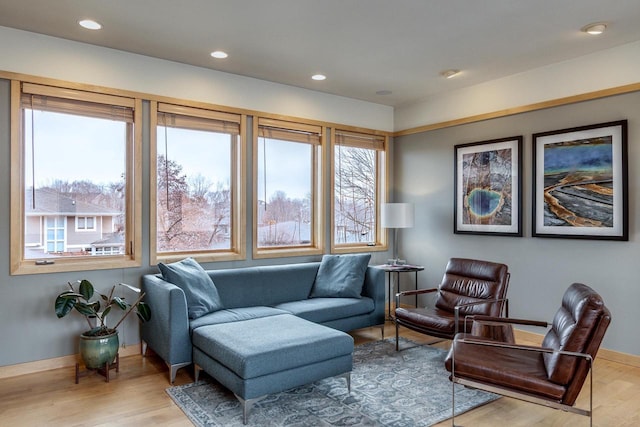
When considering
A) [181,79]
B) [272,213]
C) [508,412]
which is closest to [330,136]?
[272,213]

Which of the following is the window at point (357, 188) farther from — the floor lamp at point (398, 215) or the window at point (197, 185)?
the window at point (197, 185)

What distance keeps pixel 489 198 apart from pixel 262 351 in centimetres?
320

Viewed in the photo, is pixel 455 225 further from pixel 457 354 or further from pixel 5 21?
pixel 5 21

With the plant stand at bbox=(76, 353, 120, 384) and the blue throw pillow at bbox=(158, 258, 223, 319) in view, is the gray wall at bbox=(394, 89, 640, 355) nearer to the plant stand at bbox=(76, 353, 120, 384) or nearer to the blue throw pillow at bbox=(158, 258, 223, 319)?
the blue throw pillow at bbox=(158, 258, 223, 319)

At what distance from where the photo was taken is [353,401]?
2.96 metres

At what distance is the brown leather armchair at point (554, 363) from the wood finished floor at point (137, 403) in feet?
1.27

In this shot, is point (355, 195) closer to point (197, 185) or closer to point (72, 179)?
point (197, 185)

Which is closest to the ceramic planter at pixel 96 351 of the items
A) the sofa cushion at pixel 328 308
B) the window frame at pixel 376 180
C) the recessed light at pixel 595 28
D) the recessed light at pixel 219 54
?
the sofa cushion at pixel 328 308

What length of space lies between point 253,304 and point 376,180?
2585 millimetres

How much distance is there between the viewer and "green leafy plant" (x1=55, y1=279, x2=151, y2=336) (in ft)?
10.7

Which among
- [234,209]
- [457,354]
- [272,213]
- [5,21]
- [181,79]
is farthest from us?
[272,213]

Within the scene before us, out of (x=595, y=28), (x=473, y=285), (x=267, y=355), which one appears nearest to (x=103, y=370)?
(x=267, y=355)

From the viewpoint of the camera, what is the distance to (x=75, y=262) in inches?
146

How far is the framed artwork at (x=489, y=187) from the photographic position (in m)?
4.52
